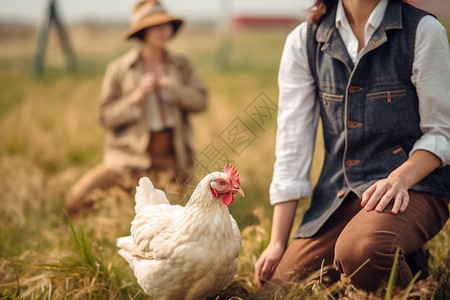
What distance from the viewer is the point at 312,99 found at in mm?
2078

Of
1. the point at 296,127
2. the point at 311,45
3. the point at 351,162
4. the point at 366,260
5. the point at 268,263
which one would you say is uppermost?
the point at 311,45

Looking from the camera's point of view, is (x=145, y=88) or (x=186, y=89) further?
(x=186, y=89)

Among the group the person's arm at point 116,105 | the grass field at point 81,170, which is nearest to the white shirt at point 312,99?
the grass field at point 81,170

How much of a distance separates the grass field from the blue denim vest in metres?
0.48

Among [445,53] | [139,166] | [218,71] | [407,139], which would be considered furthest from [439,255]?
[218,71]

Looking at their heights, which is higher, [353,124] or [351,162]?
[353,124]

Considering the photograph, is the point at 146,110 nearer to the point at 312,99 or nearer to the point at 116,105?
the point at 116,105

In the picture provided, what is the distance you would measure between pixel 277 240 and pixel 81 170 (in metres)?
3.02

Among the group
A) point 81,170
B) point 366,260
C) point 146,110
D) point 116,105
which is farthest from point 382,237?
point 81,170

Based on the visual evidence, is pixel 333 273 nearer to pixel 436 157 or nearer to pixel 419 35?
pixel 436 157

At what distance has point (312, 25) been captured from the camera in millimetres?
2021

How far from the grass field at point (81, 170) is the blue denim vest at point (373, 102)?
0.48 metres

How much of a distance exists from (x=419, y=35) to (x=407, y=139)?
0.43 meters

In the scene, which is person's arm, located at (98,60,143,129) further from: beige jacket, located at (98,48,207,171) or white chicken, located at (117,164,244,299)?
white chicken, located at (117,164,244,299)
